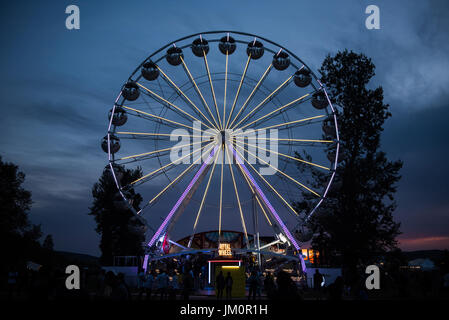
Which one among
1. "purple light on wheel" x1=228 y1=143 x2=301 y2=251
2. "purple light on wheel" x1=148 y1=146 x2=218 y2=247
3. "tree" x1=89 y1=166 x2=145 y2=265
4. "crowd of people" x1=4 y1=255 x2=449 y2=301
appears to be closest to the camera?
"crowd of people" x1=4 y1=255 x2=449 y2=301

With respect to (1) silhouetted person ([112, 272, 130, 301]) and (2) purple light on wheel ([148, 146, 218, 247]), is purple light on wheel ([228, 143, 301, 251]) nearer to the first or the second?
(2) purple light on wheel ([148, 146, 218, 247])

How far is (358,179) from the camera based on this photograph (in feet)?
103

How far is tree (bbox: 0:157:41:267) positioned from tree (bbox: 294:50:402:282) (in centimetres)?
2522

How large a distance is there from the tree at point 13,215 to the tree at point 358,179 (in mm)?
25220

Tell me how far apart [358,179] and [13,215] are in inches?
1151

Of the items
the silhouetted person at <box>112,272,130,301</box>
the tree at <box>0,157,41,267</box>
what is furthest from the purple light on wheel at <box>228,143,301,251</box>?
the tree at <box>0,157,41,267</box>

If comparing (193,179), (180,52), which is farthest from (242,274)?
(180,52)

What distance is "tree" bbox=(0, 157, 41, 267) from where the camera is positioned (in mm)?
36844

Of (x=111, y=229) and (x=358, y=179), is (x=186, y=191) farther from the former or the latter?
(x=111, y=229)

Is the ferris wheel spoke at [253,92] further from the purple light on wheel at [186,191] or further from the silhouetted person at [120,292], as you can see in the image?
the silhouetted person at [120,292]

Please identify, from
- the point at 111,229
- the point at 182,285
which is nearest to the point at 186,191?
the point at 182,285

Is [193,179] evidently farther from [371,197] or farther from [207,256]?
[371,197]

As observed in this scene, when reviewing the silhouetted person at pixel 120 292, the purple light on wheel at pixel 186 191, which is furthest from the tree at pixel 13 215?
the silhouetted person at pixel 120 292

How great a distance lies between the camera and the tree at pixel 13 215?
121 feet
